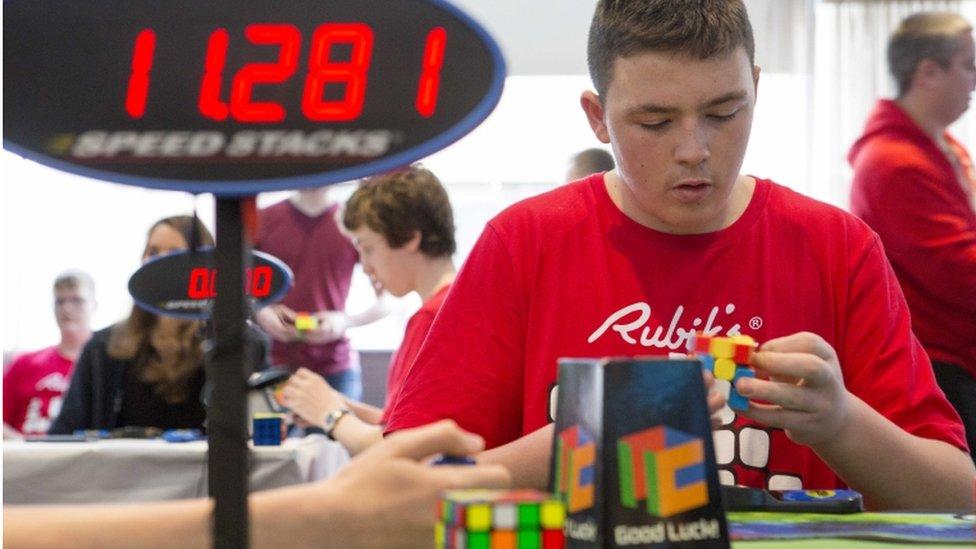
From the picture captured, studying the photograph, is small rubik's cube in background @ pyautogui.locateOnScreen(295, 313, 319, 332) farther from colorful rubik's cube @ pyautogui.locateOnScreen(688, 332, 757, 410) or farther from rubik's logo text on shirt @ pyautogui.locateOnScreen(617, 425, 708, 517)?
rubik's logo text on shirt @ pyautogui.locateOnScreen(617, 425, 708, 517)

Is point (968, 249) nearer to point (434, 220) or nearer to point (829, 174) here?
point (434, 220)

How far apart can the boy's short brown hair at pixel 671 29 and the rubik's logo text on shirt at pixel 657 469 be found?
0.63 m

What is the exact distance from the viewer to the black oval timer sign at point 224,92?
27.0 inches

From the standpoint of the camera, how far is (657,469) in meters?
0.73

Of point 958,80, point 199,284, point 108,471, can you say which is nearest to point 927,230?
point 958,80

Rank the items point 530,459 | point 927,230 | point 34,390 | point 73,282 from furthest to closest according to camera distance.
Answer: point 73,282 → point 34,390 → point 927,230 → point 530,459

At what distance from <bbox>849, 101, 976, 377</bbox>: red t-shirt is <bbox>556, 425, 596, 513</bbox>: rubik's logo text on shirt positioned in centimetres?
190

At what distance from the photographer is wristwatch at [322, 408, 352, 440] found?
8.84 feet

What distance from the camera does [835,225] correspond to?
1.39 m

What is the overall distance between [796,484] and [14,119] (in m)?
0.95

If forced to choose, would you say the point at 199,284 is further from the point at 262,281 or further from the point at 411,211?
the point at 411,211

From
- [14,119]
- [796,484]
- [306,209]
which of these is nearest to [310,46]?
[14,119]

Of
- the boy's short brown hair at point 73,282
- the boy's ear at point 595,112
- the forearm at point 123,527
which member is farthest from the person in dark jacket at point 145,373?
the forearm at point 123,527

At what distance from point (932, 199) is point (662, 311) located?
1.41 m
